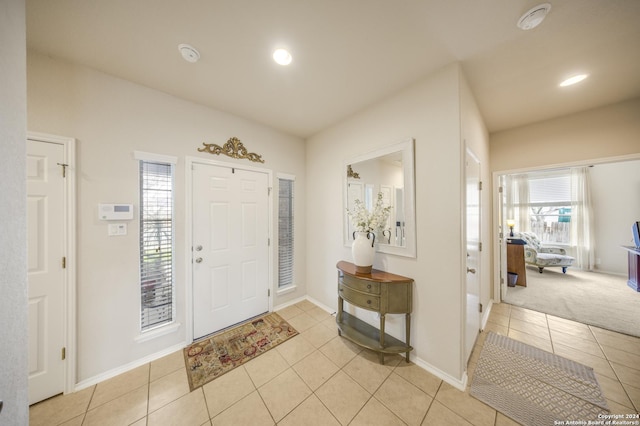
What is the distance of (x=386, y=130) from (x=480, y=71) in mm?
904

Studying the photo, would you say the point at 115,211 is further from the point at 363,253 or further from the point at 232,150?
the point at 363,253

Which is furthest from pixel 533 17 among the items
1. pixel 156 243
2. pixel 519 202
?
pixel 519 202

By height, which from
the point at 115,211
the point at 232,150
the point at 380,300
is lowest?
the point at 380,300

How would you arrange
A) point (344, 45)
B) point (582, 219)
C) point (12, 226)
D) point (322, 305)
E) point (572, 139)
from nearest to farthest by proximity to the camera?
point (12, 226)
point (344, 45)
point (572, 139)
point (322, 305)
point (582, 219)

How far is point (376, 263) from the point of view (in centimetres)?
224

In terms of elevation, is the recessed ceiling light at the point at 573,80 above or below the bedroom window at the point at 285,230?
above

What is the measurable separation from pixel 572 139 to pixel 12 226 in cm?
472

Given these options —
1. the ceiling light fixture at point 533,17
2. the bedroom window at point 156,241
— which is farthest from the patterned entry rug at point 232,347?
the ceiling light fixture at point 533,17

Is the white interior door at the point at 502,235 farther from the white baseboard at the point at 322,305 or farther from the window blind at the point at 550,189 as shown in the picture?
the window blind at the point at 550,189

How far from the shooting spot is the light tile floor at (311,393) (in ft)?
4.61

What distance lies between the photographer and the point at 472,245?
2000 mm

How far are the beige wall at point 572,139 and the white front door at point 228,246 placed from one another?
11.9 ft

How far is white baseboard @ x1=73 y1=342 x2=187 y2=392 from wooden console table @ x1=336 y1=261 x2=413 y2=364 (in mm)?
1816

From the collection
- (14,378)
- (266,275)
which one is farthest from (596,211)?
(14,378)
